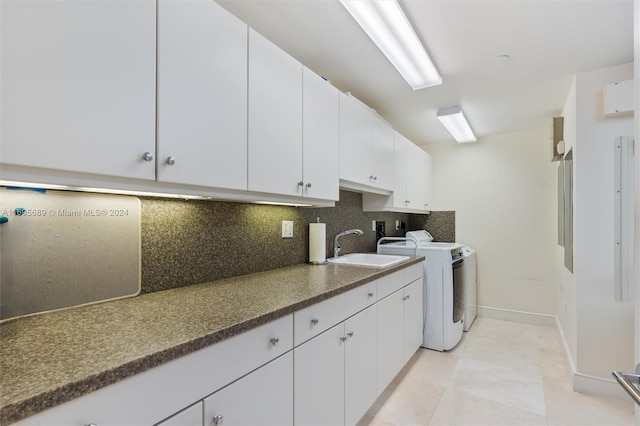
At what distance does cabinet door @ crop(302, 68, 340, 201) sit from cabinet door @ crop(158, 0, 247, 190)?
1.59 ft

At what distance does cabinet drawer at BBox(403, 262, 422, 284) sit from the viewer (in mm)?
2533

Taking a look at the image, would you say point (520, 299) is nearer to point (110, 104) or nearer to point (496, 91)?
point (496, 91)

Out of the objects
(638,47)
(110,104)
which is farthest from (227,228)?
(638,47)

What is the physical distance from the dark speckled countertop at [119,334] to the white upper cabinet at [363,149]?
3.35ft

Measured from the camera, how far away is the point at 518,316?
3.90m

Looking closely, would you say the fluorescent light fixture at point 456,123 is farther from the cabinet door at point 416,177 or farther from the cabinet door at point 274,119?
the cabinet door at point 274,119

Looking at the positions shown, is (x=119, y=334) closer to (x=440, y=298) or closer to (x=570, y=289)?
(x=440, y=298)

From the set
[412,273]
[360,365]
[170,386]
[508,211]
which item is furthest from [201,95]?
[508,211]

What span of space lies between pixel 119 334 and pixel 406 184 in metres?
2.99

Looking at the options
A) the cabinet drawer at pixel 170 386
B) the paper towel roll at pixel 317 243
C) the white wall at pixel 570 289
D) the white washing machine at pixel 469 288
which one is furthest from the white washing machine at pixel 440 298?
the cabinet drawer at pixel 170 386

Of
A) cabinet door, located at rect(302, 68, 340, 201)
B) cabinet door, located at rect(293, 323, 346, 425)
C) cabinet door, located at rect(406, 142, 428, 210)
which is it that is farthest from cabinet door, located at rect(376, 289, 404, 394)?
cabinet door, located at rect(406, 142, 428, 210)

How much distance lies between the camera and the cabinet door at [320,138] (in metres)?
1.86

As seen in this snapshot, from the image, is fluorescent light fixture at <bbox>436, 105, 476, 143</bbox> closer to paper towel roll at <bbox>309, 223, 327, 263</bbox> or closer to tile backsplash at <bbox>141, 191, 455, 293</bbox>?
tile backsplash at <bbox>141, 191, 455, 293</bbox>

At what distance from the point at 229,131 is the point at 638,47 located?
1.33 m
